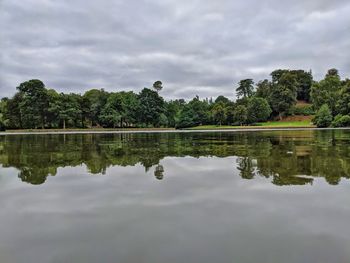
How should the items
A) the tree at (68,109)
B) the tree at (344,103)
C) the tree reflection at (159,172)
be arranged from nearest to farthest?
the tree reflection at (159,172)
the tree at (344,103)
the tree at (68,109)

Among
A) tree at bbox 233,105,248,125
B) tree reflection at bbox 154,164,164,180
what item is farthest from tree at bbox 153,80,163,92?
tree reflection at bbox 154,164,164,180

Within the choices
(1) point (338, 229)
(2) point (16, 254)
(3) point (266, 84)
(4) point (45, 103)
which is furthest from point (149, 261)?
(3) point (266, 84)

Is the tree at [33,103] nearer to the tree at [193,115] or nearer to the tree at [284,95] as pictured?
the tree at [193,115]

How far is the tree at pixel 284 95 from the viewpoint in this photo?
97.3 m

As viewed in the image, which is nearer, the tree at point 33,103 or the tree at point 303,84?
the tree at point 33,103

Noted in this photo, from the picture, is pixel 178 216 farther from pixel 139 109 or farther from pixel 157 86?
pixel 157 86

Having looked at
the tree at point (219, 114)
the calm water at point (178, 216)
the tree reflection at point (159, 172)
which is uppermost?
the tree at point (219, 114)

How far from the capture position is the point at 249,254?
4539 mm

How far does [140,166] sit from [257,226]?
27.7 ft

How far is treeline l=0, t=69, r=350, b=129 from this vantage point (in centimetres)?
8531

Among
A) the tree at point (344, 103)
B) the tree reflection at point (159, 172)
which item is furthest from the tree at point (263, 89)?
the tree reflection at point (159, 172)

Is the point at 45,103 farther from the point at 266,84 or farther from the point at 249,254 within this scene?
the point at 249,254

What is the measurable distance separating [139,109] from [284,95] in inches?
1670

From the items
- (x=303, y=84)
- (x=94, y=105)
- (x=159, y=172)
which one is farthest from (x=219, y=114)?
(x=159, y=172)
